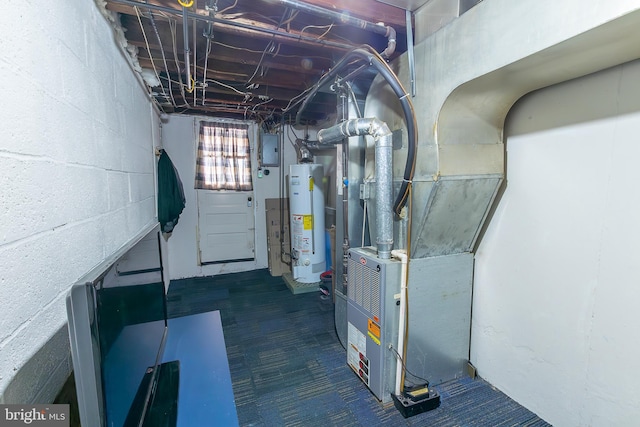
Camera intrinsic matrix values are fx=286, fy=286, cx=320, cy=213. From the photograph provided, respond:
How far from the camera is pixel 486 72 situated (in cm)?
140

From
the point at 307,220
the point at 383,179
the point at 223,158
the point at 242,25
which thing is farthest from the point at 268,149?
the point at 383,179

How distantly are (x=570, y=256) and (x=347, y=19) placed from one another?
185cm

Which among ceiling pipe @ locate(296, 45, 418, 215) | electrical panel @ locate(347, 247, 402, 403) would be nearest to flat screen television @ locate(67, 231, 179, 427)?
electrical panel @ locate(347, 247, 402, 403)

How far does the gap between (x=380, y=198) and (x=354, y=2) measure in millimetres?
1177

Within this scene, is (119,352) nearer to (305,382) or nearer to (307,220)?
(305,382)

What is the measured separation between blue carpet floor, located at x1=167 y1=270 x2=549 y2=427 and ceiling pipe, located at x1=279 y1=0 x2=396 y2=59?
7.78ft

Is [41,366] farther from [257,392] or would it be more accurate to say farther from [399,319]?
[399,319]

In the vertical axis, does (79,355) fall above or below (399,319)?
above

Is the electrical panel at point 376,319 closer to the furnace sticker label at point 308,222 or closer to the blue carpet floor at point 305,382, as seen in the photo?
the blue carpet floor at point 305,382

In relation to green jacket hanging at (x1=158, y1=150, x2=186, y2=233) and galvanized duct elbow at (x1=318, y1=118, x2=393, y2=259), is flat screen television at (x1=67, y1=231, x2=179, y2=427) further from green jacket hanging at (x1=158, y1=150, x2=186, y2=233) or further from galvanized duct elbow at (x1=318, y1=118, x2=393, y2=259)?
green jacket hanging at (x1=158, y1=150, x2=186, y2=233)

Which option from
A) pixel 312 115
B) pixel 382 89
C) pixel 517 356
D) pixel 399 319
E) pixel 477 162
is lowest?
pixel 517 356

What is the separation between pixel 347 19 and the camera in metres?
1.68

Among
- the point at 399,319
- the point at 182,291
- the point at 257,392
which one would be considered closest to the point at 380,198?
the point at 399,319

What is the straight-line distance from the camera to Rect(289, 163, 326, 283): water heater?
390 cm
